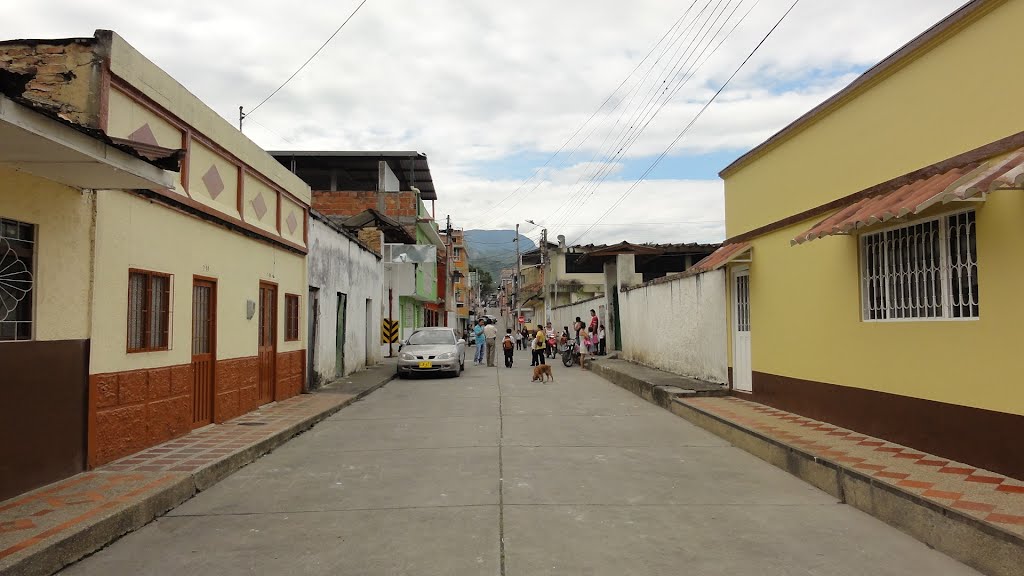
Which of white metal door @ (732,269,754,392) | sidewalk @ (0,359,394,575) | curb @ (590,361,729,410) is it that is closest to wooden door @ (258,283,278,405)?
sidewalk @ (0,359,394,575)

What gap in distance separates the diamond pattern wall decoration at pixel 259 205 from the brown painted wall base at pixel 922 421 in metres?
9.04

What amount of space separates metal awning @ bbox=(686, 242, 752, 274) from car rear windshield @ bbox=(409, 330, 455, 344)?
9.28 m

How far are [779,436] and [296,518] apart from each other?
5716mm

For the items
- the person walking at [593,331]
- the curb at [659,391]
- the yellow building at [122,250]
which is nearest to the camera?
the yellow building at [122,250]

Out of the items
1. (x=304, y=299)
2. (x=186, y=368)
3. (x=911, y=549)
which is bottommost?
(x=911, y=549)

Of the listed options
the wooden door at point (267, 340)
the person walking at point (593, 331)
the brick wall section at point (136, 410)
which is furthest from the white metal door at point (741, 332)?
the person walking at point (593, 331)

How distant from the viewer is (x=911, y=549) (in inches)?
207

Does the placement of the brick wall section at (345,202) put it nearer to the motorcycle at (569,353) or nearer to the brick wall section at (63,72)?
the motorcycle at (569,353)

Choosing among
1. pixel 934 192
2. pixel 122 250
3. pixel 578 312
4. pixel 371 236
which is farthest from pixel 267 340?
pixel 578 312

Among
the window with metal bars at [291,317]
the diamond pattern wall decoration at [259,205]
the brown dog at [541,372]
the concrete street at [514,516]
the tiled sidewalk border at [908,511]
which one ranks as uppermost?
the diamond pattern wall decoration at [259,205]

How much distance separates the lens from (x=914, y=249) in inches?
303

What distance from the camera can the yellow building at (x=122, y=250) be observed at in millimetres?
6086

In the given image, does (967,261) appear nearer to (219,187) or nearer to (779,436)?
(779,436)

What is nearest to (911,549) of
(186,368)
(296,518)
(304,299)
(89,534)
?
(296,518)
